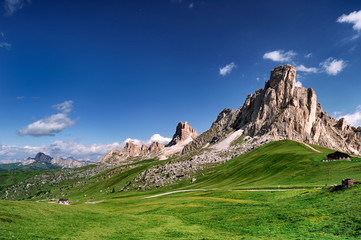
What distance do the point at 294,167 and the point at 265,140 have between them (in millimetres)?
113957

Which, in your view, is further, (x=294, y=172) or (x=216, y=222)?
(x=294, y=172)

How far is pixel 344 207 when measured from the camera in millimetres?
28656

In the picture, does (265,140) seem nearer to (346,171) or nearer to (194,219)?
(346,171)

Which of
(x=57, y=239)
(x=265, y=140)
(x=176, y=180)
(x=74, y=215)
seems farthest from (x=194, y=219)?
(x=265, y=140)

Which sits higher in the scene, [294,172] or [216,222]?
[294,172]

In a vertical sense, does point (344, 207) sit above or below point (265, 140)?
below

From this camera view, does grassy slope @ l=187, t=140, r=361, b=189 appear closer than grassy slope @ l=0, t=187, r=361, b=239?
No

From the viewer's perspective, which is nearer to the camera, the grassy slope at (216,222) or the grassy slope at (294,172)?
the grassy slope at (216,222)

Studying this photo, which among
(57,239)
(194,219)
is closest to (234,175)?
(194,219)

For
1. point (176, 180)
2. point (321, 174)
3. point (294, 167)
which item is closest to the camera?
point (321, 174)

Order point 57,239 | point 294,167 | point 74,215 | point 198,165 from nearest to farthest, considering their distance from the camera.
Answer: point 57,239 < point 74,215 < point 294,167 < point 198,165

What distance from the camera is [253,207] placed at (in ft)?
130

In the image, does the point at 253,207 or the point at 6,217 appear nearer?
the point at 6,217

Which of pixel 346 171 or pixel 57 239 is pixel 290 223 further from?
pixel 346 171
